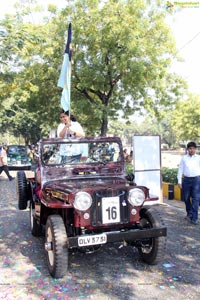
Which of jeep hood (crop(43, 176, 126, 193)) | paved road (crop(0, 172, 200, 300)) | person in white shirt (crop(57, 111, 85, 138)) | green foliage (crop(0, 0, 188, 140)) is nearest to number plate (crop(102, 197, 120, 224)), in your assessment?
jeep hood (crop(43, 176, 126, 193))

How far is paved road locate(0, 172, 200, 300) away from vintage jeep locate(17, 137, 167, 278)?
232 millimetres

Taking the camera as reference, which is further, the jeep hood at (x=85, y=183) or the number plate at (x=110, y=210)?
the jeep hood at (x=85, y=183)

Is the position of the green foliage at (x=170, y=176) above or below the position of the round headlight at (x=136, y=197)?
below

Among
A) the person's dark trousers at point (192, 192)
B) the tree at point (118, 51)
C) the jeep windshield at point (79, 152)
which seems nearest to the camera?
the jeep windshield at point (79, 152)

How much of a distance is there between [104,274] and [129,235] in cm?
65

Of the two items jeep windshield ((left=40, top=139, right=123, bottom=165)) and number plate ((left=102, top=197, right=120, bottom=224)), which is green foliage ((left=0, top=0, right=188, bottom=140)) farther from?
number plate ((left=102, top=197, right=120, bottom=224))

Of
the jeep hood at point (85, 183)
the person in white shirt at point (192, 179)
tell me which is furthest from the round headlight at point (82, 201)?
the person in white shirt at point (192, 179)

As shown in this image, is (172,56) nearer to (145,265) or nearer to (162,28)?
(162,28)

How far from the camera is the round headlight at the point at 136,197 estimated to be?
13.5ft

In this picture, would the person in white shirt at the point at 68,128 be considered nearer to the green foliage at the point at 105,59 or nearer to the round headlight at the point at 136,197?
the round headlight at the point at 136,197

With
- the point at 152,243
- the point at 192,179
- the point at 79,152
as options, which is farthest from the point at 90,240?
the point at 192,179

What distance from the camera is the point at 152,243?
170 inches

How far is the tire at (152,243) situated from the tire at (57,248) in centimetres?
117

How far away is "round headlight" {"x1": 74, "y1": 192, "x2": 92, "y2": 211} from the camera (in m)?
3.86
